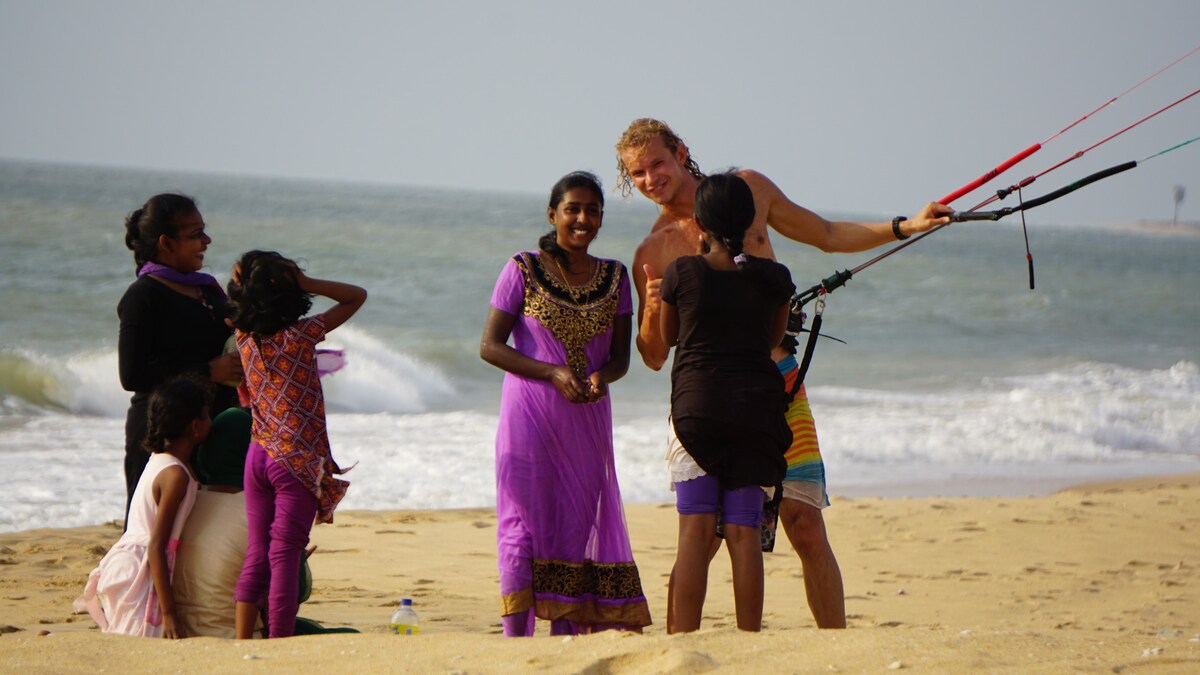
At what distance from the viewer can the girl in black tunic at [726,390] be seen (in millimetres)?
3705

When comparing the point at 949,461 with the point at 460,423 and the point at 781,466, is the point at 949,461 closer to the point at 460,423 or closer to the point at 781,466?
the point at 460,423

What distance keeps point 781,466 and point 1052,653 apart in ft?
2.91

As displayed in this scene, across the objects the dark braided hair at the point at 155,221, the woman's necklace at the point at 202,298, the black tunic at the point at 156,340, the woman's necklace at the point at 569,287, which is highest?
the dark braided hair at the point at 155,221

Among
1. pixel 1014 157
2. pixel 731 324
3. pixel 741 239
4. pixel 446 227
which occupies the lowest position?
pixel 731 324

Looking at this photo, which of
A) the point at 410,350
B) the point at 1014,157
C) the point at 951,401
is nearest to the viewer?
the point at 1014,157

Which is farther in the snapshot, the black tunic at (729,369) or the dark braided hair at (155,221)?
the dark braided hair at (155,221)

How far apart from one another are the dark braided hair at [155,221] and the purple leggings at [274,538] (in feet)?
2.52

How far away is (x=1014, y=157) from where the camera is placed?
456 centimetres

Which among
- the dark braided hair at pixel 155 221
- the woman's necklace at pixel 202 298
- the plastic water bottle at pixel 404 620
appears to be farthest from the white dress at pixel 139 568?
the plastic water bottle at pixel 404 620

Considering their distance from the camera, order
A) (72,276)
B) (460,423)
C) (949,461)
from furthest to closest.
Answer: (72,276) < (460,423) < (949,461)

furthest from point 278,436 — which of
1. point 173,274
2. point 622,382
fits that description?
point 622,382

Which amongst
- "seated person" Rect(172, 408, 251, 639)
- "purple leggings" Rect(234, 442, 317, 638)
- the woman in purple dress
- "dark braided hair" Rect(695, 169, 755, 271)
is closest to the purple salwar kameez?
the woman in purple dress

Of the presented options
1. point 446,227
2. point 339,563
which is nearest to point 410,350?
point 339,563

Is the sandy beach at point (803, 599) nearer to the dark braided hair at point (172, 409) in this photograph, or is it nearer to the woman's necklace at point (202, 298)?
the dark braided hair at point (172, 409)
